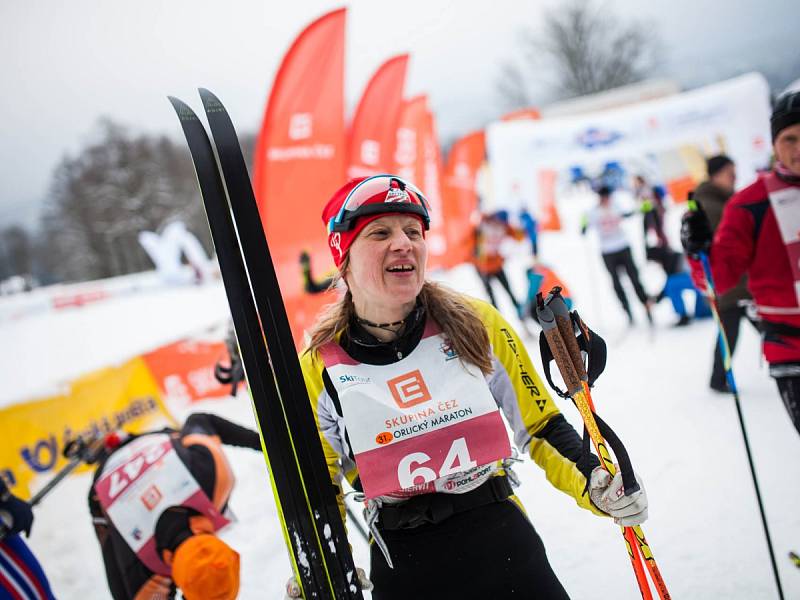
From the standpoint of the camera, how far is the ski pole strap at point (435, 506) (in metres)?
1.47

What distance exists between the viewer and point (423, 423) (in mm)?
1462

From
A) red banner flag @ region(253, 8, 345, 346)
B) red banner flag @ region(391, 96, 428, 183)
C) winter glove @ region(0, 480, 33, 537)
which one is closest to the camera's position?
winter glove @ region(0, 480, 33, 537)

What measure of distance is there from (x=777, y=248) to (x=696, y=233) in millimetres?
461

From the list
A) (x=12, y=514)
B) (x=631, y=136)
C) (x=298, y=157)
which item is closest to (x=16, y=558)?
(x=12, y=514)

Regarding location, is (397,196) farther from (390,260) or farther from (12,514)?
(12,514)

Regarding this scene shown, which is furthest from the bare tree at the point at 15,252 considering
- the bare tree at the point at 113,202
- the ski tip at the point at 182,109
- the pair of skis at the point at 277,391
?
the pair of skis at the point at 277,391

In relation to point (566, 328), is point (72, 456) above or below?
below

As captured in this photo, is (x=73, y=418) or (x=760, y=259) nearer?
(x=760, y=259)

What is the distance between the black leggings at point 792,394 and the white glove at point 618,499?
1.10 m

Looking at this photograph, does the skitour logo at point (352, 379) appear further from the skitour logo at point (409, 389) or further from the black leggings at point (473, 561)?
the black leggings at point (473, 561)

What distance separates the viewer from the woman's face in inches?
58.5

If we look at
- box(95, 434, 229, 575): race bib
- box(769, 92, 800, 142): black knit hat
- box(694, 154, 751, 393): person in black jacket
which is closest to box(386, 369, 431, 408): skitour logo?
box(95, 434, 229, 575): race bib

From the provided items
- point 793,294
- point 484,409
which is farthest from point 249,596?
point 793,294

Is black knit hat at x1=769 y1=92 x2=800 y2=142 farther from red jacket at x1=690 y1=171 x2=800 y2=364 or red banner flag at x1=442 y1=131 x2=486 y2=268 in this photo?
red banner flag at x1=442 y1=131 x2=486 y2=268
